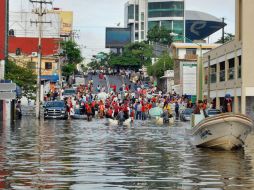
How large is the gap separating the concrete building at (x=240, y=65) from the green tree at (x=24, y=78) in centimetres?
1712

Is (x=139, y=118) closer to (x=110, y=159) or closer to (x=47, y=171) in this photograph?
(x=110, y=159)

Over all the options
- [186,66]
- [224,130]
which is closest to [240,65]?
[224,130]

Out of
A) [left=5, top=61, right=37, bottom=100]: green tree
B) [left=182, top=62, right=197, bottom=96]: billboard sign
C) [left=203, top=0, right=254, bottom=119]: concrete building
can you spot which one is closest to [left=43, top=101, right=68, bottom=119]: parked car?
A: [left=5, top=61, right=37, bottom=100]: green tree

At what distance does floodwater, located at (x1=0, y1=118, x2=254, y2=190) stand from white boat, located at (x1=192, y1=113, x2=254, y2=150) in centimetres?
48

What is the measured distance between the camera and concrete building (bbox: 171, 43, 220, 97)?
375 ft

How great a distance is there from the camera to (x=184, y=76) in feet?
380

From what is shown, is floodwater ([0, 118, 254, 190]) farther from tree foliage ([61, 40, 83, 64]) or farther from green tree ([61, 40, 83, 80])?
tree foliage ([61, 40, 83, 64])

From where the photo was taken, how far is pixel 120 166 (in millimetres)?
23406

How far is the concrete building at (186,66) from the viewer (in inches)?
4498

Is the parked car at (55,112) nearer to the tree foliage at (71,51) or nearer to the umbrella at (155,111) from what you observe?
the umbrella at (155,111)

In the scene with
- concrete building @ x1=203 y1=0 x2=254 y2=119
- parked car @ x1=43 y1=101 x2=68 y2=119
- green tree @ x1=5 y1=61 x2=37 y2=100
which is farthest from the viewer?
green tree @ x1=5 y1=61 x2=37 y2=100

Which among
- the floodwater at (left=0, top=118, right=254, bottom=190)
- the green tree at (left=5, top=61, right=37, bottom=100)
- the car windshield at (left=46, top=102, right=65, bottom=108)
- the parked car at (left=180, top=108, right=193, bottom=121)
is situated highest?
the green tree at (left=5, top=61, right=37, bottom=100)

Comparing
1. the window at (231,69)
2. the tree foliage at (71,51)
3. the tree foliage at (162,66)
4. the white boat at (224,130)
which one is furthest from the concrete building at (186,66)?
the white boat at (224,130)

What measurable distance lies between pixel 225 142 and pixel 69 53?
501ft
